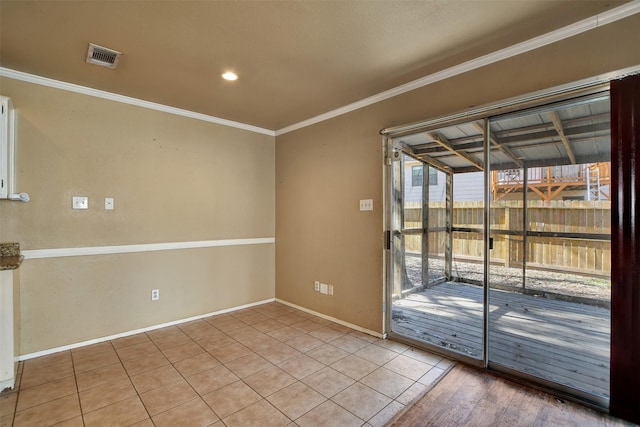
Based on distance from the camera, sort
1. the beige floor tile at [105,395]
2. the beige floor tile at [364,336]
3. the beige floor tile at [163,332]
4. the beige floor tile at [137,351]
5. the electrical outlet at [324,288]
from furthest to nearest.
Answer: the electrical outlet at [324,288] → the beige floor tile at [163,332] → the beige floor tile at [364,336] → the beige floor tile at [137,351] → the beige floor tile at [105,395]

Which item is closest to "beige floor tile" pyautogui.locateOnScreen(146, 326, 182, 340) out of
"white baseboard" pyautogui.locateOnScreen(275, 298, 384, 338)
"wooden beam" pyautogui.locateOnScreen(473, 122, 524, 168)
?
"white baseboard" pyautogui.locateOnScreen(275, 298, 384, 338)

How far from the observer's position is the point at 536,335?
270cm

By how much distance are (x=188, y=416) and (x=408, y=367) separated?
1707 mm

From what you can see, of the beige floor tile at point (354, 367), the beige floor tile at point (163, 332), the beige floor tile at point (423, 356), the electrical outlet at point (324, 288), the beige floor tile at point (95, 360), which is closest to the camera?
the beige floor tile at point (354, 367)

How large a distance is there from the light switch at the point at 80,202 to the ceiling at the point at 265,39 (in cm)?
110

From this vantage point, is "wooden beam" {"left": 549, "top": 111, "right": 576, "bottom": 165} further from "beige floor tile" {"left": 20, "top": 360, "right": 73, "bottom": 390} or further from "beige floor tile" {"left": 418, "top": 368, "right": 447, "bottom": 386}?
"beige floor tile" {"left": 20, "top": 360, "right": 73, "bottom": 390}

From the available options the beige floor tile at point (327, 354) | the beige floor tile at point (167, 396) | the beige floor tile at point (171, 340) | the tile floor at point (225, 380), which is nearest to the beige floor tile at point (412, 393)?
the tile floor at point (225, 380)

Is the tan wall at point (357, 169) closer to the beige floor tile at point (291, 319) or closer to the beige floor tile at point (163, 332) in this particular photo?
the beige floor tile at point (291, 319)

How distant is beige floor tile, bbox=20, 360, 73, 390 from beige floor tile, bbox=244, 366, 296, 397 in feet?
4.96

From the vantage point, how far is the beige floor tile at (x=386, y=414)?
185 centimetres

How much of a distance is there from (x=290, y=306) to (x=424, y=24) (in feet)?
11.6

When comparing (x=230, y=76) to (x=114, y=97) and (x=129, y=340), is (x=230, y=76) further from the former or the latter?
(x=129, y=340)

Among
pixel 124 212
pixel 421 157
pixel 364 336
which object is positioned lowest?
pixel 364 336

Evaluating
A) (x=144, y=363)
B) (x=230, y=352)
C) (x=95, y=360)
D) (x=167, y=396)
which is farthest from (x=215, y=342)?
(x=95, y=360)
